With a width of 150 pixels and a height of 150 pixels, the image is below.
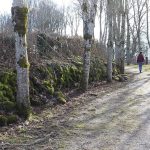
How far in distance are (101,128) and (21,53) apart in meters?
3.15

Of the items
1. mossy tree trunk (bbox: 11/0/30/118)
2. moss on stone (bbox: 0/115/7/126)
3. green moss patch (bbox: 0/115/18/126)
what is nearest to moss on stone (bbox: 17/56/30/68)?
mossy tree trunk (bbox: 11/0/30/118)

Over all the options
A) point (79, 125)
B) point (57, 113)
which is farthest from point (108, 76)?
point (79, 125)

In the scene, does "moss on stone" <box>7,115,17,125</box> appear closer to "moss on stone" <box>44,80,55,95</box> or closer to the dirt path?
the dirt path

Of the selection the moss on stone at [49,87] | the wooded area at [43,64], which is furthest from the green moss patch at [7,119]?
the moss on stone at [49,87]

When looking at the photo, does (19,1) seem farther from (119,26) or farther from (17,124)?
(119,26)

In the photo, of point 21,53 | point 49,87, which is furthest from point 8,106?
point 49,87

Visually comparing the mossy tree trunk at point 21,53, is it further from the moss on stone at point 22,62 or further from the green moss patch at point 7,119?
the green moss patch at point 7,119

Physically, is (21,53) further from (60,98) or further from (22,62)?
(60,98)

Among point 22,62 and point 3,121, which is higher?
point 22,62

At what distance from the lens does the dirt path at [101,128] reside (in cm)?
782

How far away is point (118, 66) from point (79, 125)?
16.0 metres

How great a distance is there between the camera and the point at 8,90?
10867mm

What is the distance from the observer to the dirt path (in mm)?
7824

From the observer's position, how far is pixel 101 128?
30.6 ft
